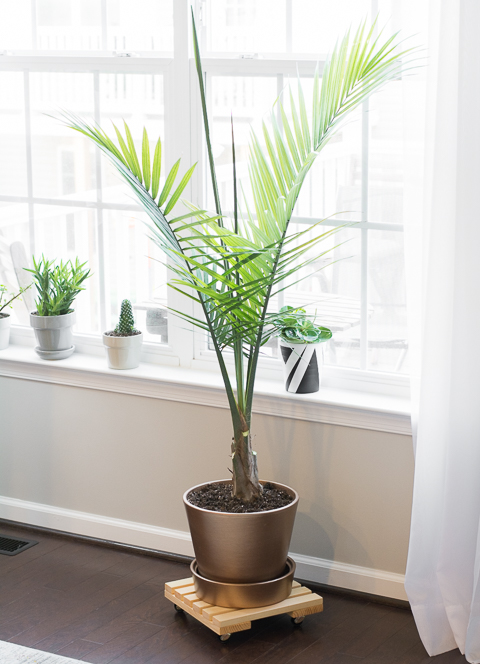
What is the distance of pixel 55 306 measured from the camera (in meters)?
2.97

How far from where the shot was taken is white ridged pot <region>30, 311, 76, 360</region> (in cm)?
298

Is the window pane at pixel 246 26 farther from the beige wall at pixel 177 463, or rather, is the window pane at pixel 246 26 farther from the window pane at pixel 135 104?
the beige wall at pixel 177 463

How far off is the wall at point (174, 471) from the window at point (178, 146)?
0.25 metres

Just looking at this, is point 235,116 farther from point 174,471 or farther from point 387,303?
point 174,471

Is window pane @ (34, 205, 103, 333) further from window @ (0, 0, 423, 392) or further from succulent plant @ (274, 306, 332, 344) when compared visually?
succulent plant @ (274, 306, 332, 344)

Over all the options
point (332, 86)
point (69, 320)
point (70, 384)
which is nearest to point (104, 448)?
point (70, 384)

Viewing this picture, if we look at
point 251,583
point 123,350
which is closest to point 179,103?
point 123,350

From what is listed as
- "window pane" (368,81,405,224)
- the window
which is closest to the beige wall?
the window

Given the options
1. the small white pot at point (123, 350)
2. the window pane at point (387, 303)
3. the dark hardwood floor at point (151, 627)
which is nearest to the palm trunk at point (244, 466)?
the dark hardwood floor at point (151, 627)

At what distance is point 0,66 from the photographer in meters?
3.00

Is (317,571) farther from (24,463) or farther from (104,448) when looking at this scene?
(24,463)

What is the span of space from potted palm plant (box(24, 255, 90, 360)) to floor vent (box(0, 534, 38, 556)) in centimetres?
71

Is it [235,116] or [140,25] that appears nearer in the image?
[235,116]

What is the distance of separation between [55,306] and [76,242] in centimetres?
27
